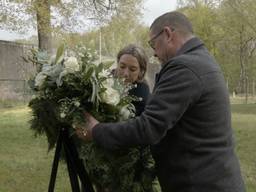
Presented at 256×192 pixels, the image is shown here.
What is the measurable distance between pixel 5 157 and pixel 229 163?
21.1 feet

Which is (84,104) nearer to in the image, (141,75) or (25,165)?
(141,75)

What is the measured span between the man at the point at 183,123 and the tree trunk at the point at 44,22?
32.1ft

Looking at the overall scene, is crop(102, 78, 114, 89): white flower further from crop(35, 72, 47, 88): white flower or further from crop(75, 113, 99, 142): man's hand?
crop(35, 72, 47, 88): white flower

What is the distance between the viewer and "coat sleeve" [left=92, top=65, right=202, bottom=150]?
2.01 metres

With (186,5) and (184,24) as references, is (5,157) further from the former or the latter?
(186,5)

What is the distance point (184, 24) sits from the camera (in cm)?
219

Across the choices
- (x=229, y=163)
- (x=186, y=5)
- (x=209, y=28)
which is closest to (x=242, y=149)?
(x=229, y=163)

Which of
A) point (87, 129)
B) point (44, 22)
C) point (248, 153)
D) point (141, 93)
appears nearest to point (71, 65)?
point (87, 129)

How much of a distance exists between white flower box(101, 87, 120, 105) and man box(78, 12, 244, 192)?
13 centimetres

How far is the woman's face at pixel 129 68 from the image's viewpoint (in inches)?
125

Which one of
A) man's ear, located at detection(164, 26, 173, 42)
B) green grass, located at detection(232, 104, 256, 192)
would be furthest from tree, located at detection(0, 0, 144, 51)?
man's ear, located at detection(164, 26, 173, 42)

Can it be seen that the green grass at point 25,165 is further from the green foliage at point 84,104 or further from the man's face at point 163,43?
the man's face at point 163,43

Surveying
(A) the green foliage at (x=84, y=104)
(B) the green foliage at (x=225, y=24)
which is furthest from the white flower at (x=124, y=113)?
(B) the green foliage at (x=225, y=24)

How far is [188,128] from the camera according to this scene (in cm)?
210
